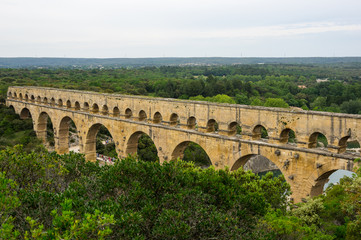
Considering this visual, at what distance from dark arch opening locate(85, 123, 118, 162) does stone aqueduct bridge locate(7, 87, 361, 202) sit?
0.09 m

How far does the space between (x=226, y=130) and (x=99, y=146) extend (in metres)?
21.4

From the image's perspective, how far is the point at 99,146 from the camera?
123ft

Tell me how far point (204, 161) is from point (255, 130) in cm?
2093

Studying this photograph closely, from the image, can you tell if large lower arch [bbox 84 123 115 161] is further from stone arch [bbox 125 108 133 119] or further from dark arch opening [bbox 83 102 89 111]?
stone arch [bbox 125 108 133 119]

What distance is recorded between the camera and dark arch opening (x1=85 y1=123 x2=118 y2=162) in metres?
28.0

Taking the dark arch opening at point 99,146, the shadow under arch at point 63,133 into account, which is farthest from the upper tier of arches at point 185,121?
the dark arch opening at point 99,146

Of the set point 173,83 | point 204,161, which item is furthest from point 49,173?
point 173,83

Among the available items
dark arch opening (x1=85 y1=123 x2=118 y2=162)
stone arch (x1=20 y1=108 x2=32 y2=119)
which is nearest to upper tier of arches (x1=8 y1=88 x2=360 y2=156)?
dark arch opening (x1=85 y1=123 x2=118 y2=162)

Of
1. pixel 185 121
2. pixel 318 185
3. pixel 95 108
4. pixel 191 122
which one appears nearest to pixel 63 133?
pixel 95 108

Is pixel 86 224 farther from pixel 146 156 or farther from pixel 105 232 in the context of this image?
pixel 146 156

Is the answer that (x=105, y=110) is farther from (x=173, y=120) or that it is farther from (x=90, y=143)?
(x=173, y=120)

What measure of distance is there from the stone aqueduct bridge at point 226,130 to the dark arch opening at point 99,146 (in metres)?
0.09

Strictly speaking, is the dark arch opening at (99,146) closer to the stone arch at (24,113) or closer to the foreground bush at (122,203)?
the stone arch at (24,113)

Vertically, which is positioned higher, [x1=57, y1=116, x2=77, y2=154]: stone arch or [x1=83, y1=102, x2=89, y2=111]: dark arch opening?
[x1=83, y1=102, x2=89, y2=111]: dark arch opening
